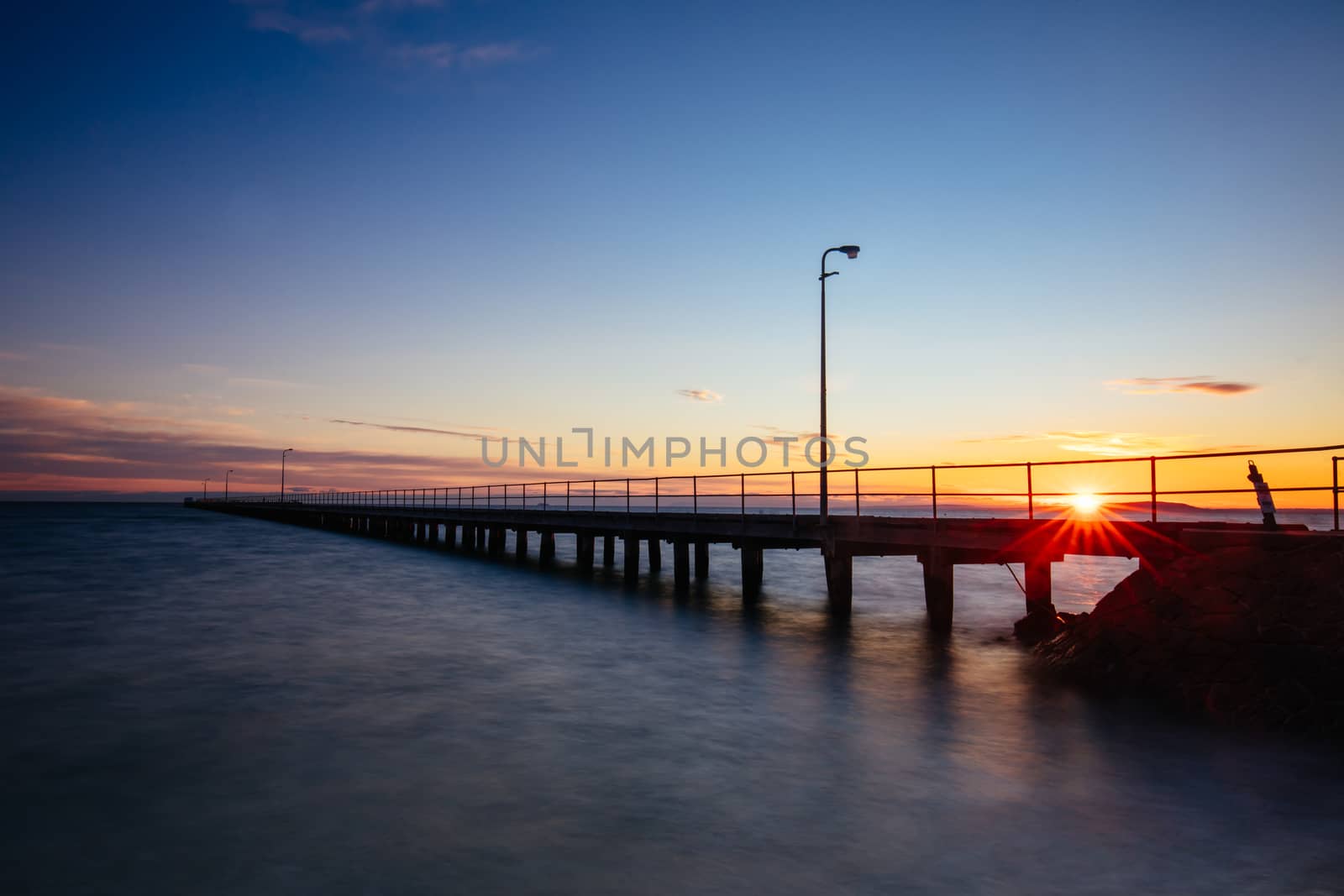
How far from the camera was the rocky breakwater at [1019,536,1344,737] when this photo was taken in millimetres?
9727

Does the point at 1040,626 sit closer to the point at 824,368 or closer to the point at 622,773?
the point at 824,368

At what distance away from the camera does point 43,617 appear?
22984mm

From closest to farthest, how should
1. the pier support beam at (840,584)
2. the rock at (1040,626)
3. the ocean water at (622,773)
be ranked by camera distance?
the ocean water at (622,773) → the rock at (1040,626) → the pier support beam at (840,584)

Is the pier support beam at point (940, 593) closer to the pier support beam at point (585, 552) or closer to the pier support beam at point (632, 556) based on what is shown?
the pier support beam at point (632, 556)

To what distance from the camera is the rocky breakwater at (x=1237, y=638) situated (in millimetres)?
9727

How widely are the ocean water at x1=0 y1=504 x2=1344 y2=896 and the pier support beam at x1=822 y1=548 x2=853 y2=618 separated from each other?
234cm

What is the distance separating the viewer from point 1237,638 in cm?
1052

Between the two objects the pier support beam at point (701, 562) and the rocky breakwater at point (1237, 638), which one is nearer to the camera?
the rocky breakwater at point (1237, 638)

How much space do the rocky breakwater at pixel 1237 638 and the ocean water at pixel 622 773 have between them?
614mm

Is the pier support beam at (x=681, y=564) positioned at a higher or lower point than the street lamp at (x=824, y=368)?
lower

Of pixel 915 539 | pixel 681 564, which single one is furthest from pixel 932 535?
pixel 681 564

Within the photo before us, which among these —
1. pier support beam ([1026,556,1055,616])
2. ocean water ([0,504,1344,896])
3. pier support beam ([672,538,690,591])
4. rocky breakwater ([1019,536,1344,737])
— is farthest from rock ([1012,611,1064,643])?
pier support beam ([672,538,690,591])

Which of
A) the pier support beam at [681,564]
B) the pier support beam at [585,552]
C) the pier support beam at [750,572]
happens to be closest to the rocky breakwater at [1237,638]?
the pier support beam at [750,572]

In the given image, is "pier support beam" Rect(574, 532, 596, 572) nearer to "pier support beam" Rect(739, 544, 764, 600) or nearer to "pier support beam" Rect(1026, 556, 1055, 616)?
"pier support beam" Rect(739, 544, 764, 600)
